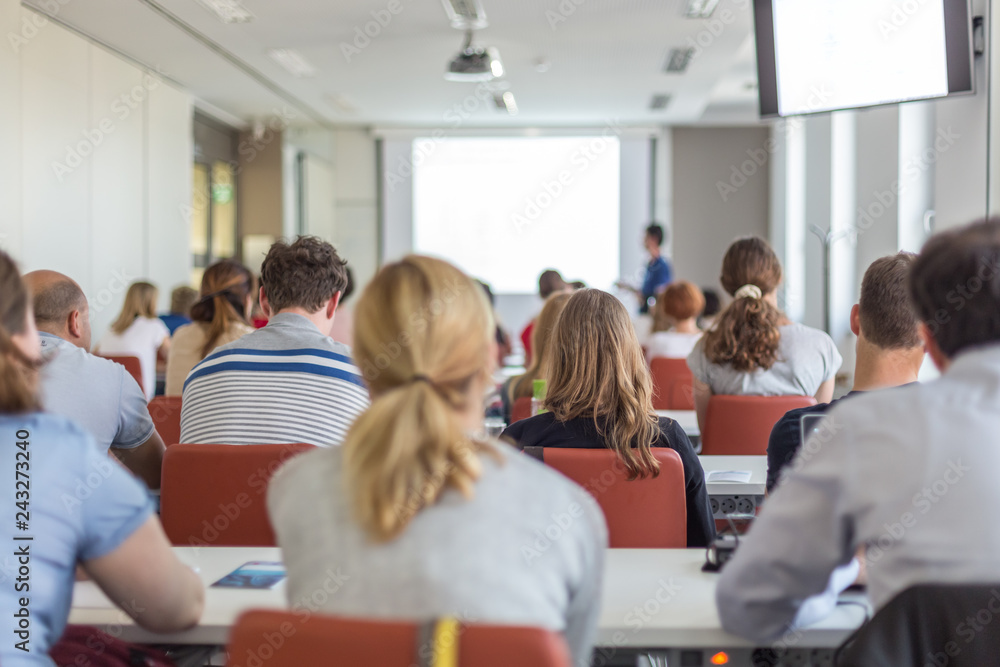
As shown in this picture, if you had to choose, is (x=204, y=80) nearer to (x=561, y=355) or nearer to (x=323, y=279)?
(x=323, y=279)

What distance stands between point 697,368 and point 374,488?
2.65 m

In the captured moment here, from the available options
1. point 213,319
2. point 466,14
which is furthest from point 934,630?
point 466,14

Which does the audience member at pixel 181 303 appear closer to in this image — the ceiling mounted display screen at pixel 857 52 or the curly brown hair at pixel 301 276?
the curly brown hair at pixel 301 276

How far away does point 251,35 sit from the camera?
23.6ft

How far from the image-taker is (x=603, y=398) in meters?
2.18

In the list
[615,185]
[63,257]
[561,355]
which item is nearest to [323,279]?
[561,355]

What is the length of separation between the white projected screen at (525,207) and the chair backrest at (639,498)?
29.6 feet

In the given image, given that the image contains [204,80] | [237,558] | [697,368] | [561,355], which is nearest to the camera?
[237,558]

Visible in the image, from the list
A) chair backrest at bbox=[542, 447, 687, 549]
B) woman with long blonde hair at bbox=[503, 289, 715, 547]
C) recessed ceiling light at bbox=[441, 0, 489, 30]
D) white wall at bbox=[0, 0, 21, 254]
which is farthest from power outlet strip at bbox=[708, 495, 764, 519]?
white wall at bbox=[0, 0, 21, 254]

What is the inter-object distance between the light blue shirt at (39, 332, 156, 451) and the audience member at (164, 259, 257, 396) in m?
1.33

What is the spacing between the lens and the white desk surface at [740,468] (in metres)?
2.37

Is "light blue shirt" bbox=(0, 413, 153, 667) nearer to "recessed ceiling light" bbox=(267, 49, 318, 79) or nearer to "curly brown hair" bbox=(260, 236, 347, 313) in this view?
"curly brown hair" bbox=(260, 236, 347, 313)

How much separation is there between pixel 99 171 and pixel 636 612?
6.87 m

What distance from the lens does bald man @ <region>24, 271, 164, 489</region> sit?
2303 mm
